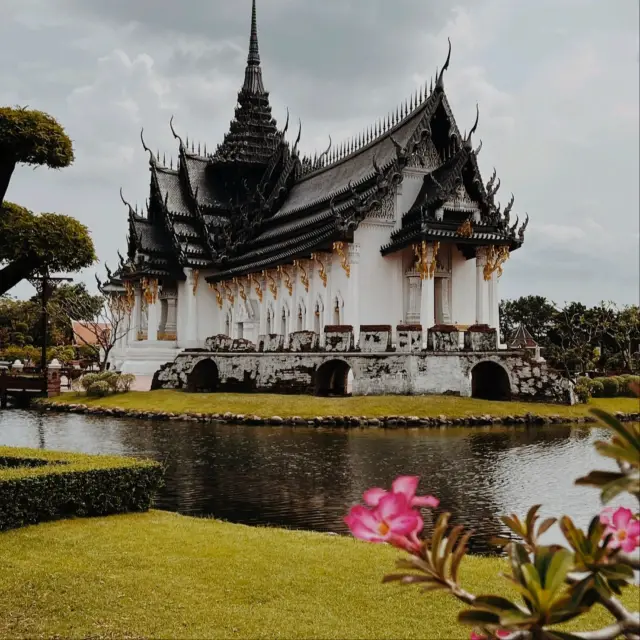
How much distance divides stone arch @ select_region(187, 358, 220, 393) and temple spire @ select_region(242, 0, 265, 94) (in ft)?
64.1

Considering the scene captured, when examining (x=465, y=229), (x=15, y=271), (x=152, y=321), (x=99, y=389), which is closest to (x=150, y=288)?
(x=152, y=321)

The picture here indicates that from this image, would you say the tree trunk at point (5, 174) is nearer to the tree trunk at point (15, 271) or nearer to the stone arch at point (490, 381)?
the tree trunk at point (15, 271)

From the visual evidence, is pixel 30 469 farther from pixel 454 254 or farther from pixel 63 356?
pixel 63 356

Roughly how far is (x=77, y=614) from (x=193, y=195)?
3436 centimetres

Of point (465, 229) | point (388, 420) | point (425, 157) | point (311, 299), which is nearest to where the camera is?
point (388, 420)

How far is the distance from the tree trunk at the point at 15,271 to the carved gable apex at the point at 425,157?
69.6ft

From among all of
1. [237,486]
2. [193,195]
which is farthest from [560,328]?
[237,486]

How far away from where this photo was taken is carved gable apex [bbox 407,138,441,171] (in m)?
28.2

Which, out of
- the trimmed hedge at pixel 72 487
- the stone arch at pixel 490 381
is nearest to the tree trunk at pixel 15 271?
the trimmed hedge at pixel 72 487

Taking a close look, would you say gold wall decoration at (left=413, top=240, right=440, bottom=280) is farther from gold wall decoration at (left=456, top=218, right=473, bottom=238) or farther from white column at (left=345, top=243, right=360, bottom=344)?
white column at (left=345, top=243, right=360, bottom=344)

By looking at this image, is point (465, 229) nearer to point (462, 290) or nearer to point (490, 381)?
point (462, 290)

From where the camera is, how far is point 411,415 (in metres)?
19.6

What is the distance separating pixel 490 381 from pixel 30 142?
18.4 m

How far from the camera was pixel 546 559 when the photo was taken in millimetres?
1879
